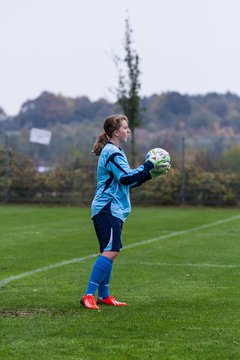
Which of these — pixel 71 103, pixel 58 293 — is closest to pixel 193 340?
pixel 58 293

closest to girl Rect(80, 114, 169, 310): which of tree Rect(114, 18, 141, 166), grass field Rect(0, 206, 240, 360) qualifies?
grass field Rect(0, 206, 240, 360)

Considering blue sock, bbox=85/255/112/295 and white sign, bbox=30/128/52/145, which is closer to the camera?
blue sock, bbox=85/255/112/295

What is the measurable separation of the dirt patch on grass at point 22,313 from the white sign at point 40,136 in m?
24.7

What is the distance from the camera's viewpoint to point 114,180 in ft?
25.1

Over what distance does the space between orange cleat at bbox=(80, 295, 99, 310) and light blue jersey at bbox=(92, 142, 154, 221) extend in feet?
2.63

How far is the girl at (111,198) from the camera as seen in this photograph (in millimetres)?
→ 7516

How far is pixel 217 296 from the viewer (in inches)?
321

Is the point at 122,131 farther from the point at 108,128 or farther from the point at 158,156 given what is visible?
the point at 158,156

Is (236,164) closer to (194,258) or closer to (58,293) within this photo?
(194,258)

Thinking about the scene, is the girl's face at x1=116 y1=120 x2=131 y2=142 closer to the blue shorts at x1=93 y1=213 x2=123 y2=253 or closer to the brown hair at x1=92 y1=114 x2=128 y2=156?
the brown hair at x1=92 y1=114 x2=128 y2=156

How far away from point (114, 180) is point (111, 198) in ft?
0.58

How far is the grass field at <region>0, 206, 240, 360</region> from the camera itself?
5738 mm

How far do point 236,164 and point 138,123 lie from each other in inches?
160

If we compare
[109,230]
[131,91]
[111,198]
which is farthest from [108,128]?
[131,91]
